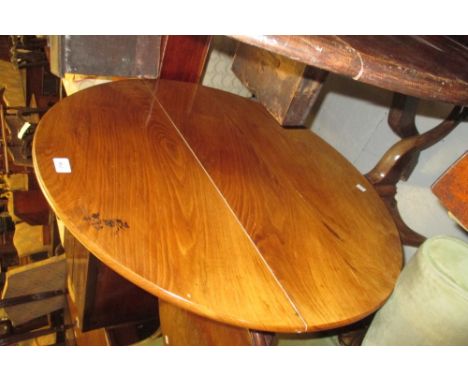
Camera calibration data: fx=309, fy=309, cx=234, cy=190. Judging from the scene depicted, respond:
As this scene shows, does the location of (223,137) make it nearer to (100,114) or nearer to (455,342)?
(100,114)

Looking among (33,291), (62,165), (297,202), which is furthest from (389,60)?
(33,291)

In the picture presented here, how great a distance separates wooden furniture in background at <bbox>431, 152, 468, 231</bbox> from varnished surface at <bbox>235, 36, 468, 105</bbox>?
19cm

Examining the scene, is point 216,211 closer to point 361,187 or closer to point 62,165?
point 62,165

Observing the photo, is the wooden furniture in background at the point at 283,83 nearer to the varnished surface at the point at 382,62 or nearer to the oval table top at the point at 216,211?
the oval table top at the point at 216,211

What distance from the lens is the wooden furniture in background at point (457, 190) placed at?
0.70 m

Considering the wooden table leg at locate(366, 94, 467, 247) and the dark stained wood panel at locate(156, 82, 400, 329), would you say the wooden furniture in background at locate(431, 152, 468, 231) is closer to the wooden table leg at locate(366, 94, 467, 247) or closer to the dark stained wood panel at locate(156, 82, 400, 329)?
the dark stained wood panel at locate(156, 82, 400, 329)

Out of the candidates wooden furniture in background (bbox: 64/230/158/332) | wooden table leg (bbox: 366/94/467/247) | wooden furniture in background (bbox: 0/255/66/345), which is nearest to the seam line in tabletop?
wooden furniture in background (bbox: 64/230/158/332)

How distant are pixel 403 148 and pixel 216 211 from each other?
110 cm

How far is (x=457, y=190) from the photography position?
71 centimetres

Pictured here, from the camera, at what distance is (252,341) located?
3.48 ft

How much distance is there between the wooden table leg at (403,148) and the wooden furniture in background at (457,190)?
86 centimetres

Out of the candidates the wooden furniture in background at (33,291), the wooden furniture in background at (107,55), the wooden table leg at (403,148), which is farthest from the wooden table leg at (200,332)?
the wooden furniture in background at (107,55)

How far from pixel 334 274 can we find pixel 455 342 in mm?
390
